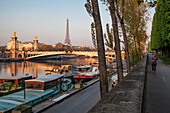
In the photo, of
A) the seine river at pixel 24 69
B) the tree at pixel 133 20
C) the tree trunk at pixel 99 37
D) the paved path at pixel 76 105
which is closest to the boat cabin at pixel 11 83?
the paved path at pixel 76 105

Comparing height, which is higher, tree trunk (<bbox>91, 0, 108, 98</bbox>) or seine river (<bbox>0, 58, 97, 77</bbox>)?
tree trunk (<bbox>91, 0, 108, 98</bbox>)

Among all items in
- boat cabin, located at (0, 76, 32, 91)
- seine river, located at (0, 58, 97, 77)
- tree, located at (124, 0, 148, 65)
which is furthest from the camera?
seine river, located at (0, 58, 97, 77)

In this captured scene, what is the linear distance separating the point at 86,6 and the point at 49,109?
8.80m

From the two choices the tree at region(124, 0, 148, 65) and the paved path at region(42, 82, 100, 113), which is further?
the tree at region(124, 0, 148, 65)

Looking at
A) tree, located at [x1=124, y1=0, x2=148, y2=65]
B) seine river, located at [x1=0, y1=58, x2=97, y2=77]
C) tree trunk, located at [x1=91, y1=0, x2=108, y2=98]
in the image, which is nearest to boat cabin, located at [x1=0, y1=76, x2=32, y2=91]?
tree, located at [x1=124, y1=0, x2=148, y2=65]

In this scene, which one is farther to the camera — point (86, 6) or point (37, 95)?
point (37, 95)

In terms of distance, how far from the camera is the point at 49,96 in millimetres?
18984

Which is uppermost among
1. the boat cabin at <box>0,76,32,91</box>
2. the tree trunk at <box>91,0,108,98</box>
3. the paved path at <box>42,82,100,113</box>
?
the tree trunk at <box>91,0,108,98</box>

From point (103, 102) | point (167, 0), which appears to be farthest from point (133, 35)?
point (103, 102)

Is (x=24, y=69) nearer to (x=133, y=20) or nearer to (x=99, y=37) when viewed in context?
(x=133, y=20)

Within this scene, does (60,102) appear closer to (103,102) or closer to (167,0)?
(103,102)

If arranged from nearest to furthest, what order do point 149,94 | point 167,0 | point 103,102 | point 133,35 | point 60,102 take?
point 103,102
point 149,94
point 60,102
point 133,35
point 167,0

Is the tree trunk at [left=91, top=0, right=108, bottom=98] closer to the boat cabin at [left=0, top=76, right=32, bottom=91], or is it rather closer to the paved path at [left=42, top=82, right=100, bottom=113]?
the paved path at [left=42, top=82, right=100, bottom=113]

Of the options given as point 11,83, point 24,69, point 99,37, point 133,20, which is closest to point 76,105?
point 11,83
